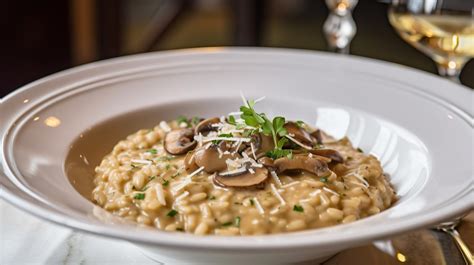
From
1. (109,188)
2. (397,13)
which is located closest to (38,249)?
(109,188)

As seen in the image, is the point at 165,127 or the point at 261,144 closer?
the point at 261,144

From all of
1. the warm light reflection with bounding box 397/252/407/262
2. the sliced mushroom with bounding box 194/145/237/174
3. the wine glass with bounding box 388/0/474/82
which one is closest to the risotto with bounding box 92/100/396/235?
the sliced mushroom with bounding box 194/145/237/174

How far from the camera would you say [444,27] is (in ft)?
7.56

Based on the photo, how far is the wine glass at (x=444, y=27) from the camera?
227 centimetres

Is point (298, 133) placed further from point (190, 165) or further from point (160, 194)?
point (160, 194)

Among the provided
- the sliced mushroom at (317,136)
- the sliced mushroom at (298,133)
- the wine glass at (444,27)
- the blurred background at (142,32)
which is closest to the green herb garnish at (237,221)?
the sliced mushroom at (298,133)

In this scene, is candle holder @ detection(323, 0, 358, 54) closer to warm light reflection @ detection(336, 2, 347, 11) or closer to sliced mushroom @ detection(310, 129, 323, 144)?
warm light reflection @ detection(336, 2, 347, 11)

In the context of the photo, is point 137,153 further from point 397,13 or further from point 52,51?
point 52,51

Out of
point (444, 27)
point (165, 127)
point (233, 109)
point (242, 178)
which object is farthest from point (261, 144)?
point (444, 27)

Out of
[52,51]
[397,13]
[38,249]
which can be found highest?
[397,13]

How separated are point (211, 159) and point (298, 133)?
0.27 meters

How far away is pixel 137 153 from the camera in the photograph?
188cm

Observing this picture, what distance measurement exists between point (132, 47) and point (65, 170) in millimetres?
3834

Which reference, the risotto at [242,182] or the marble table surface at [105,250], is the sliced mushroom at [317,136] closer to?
the risotto at [242,182]
